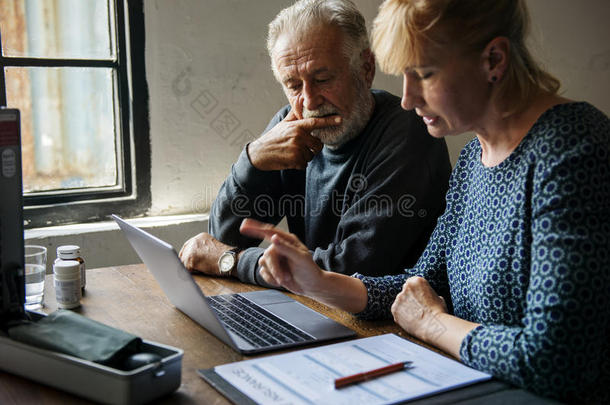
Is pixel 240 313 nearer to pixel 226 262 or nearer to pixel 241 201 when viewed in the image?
pixel 226 262

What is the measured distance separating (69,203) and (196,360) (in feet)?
5.06

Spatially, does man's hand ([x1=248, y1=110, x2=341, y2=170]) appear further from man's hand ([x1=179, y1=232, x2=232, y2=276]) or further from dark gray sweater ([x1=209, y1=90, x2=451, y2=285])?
man's hand ([x1=179, y1=232, x2=232, y2=276])

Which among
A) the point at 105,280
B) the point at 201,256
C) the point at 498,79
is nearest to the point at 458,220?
the point at 498,79

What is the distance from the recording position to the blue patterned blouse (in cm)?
95

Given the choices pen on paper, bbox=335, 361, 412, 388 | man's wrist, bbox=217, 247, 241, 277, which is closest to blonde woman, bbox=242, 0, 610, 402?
Answer: pen on paper, bbox=335, 361, 412, 388

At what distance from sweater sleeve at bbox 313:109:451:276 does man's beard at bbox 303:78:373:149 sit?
95 mm

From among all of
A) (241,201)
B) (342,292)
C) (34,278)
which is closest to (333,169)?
(241,201)

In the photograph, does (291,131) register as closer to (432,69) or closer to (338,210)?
(338,210)

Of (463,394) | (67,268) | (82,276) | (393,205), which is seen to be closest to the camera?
(463,394)

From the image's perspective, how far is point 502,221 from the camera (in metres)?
1.16

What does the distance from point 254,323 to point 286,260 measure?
144 millimetres

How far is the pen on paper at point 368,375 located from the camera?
946 mm

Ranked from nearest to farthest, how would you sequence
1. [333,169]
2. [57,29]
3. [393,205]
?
1. [393,205]
2. [333,169]
3. [57,29]

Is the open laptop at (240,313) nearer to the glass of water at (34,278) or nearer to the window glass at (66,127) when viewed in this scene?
the glass of water at (34,278)
